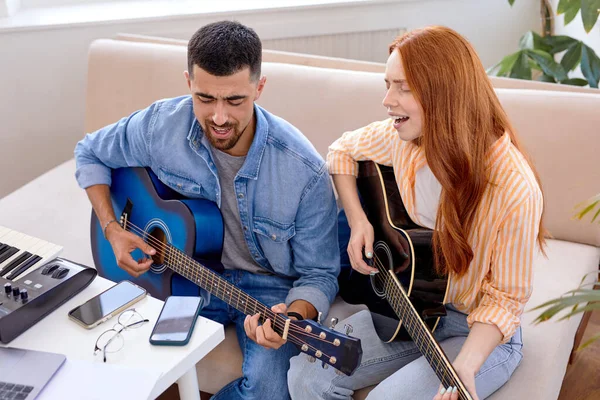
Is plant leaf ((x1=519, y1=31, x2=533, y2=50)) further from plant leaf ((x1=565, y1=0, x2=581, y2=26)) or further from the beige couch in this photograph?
the beige couch

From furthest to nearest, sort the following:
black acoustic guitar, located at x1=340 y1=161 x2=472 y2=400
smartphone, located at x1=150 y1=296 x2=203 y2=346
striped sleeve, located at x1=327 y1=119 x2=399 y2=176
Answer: striped sleeve, located at x1=327 y1=119 x2=399 y2=176, black acoustic guitar, located at x1=340 y1=161 x2=472 y2=400, smartphone, located at x1=150 y1=296 x2=203 y2=346

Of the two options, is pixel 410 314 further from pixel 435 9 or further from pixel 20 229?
pixel 435 9

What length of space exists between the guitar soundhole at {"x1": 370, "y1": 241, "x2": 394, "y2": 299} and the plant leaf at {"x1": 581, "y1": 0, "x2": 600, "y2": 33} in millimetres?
1167

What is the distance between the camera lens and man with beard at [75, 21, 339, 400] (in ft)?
5.09

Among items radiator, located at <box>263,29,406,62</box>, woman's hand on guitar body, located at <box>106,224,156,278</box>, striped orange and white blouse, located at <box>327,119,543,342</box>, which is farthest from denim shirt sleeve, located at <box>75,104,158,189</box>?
radiator, located at <box>263,29,406,62</box>

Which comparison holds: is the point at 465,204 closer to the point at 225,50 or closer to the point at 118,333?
the point at 225,50

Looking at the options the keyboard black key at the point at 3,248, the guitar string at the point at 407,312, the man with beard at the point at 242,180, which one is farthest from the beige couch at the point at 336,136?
the keyboard black key at the point at 3,248

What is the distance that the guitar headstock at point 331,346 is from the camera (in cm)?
131

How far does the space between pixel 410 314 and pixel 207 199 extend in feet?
1.93

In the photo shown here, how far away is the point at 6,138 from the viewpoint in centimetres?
279

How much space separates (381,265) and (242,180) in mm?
389

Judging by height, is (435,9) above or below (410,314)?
above

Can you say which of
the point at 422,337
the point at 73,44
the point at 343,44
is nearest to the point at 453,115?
the point at 422,337

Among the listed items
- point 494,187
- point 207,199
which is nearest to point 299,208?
point 207,199
